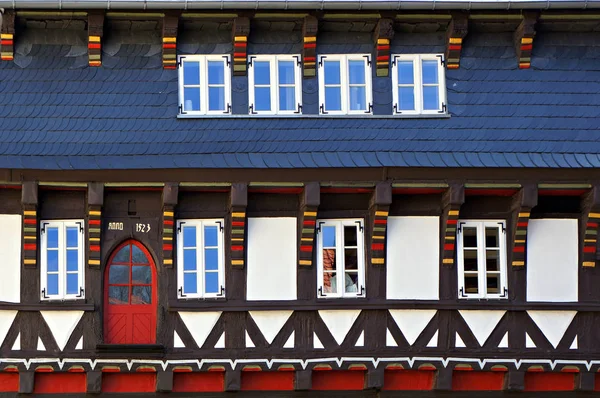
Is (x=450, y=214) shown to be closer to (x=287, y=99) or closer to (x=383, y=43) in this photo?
(x=383, y=43)

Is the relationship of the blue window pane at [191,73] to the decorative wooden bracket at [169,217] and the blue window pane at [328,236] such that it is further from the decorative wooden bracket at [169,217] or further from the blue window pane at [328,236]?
the blue window pane at [328,236]

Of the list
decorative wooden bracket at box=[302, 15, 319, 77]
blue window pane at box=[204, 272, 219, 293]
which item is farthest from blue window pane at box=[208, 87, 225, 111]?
blue window pane at box=[204, 272, 219, 293]

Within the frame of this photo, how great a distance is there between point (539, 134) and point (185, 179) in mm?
5478

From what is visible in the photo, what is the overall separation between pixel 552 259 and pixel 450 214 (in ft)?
5.91

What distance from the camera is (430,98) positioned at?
26.5 metres

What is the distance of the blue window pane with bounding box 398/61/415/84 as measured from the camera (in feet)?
87.5

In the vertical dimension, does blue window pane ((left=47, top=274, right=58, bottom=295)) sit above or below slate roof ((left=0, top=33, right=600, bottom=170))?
below

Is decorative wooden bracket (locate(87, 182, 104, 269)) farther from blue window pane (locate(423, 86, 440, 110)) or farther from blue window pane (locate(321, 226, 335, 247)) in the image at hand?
blue window pane (locate(423, 86, 440, 110))

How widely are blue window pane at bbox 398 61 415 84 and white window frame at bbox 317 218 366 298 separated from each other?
7.78 ft

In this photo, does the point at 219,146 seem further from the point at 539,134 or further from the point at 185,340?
the point at 539,134

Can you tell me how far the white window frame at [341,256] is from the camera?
25891 millimetres

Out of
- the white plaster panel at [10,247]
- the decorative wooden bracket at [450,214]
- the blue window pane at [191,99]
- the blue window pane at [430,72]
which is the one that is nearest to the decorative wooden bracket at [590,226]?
the decorative wooden bracket at [450,214]

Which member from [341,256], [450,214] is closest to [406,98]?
[450,214]

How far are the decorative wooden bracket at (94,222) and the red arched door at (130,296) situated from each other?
0.32m
